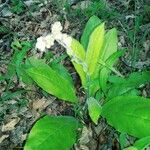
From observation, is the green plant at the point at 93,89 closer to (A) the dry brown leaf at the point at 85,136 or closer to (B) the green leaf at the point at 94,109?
(B) the green leaf at the point at 94,109

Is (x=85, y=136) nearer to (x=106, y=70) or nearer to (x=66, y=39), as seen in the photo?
(x=106, y=70)

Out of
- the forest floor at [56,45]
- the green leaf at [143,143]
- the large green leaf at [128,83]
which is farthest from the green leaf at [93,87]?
the green leaf at [143,143]

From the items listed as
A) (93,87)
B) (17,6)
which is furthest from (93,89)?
(17,6)

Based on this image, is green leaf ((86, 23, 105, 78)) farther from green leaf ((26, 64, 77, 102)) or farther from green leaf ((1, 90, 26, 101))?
green leaf ((1, 90, 26, 101))

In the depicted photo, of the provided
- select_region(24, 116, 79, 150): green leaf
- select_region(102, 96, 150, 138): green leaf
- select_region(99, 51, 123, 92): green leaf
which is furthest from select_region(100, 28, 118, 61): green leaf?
select_region(24, 116, 79, 150): green leaf

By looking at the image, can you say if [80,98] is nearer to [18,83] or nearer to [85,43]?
[85,43]

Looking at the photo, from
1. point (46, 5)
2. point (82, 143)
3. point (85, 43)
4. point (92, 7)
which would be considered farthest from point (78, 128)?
point (46, 5)
